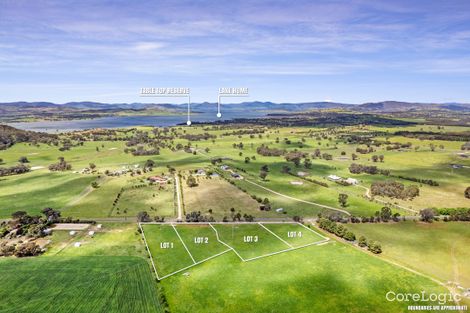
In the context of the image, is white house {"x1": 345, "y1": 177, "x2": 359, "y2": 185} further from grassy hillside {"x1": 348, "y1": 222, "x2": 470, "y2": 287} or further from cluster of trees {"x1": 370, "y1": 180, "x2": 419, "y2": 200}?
grassy hillside {"x1": 348, "y1": 222, "x2": 470, "y2": 287}

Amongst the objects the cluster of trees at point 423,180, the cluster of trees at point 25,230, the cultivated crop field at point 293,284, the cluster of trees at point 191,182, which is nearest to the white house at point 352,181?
the cluster of trees at point 423,180

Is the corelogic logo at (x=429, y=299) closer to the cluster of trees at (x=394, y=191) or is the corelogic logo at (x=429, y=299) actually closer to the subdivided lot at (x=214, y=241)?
the subdivided lot at (x=214, y=241)

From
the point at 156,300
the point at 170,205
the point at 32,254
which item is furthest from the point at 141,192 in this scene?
the point at 156,300

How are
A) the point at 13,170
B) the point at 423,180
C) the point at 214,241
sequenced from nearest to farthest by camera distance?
the point at 214,241 → the point at 423,180 → the point at 13,170

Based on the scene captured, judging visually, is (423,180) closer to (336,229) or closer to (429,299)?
(336,229)

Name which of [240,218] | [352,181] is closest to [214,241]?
[240,218]

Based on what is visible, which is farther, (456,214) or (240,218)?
(240,218)
